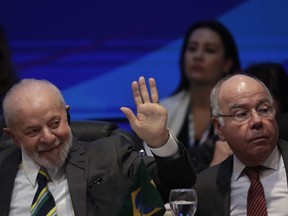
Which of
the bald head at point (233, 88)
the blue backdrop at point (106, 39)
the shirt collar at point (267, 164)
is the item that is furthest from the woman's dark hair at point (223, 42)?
the shirt collar at point (267, 164)


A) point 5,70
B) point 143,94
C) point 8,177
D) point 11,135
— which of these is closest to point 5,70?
point 5,70

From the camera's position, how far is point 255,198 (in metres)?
3.12

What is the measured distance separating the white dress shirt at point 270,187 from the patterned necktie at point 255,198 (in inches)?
1.1

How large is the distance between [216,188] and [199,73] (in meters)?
1.65

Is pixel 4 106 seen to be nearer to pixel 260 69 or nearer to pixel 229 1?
pixel 260 69

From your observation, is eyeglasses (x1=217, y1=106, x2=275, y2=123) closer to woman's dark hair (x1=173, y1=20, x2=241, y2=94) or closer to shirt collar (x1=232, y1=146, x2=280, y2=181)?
shirt collar (x1=232, y1=146, x2=280, y2=181)

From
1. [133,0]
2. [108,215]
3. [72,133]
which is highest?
[133,0]

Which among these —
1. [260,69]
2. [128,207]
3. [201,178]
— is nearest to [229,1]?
[260,69]

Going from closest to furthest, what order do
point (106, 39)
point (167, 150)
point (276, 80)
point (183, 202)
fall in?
point (183, 202), point (167, 150), point (276, 80), point (106, 39)

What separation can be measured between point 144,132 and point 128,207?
1.30 feet

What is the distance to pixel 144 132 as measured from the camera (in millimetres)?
3018

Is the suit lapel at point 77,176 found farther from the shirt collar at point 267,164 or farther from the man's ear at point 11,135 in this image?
the shirt collar at point 267,164

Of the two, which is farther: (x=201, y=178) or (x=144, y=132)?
(x=201, y=178)

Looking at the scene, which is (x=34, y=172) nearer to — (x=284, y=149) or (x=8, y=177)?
(x=8, y=177)
